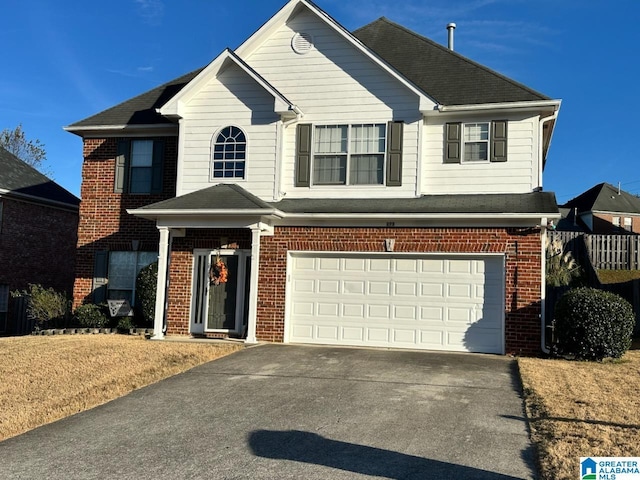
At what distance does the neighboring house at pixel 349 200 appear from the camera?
12578 mm

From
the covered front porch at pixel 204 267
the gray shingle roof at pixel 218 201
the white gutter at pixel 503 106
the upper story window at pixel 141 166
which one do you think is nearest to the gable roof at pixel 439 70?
the white gutter at pixel 503 106

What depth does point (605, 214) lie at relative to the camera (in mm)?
46375

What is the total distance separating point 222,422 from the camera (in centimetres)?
706

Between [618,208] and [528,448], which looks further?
[618,208]

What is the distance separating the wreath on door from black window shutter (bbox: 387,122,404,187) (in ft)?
14.3

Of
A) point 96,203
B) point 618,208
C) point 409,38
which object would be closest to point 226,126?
point 96,203

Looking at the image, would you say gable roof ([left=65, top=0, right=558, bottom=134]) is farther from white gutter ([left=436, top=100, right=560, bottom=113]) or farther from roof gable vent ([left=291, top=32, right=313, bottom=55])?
roof gable vent ([left=291, top=32, right=313, bottom=55])

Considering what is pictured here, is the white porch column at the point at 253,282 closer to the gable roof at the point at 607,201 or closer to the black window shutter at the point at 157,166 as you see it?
the black window shutter at the point at 157,166

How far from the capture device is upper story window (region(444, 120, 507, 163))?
13523mm

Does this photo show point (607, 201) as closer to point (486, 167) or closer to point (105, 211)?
point (486, 167)

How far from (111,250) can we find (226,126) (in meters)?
4.78

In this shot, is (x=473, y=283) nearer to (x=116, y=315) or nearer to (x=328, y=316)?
(x=328, y=316)

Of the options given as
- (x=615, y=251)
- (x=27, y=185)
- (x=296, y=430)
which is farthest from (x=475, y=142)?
(x=27, y=185)

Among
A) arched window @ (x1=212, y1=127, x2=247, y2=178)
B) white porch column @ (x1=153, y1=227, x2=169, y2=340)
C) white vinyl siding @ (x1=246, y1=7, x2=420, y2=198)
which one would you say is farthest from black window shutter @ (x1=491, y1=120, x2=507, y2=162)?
white porch column @ (x1=153, y1=227, x2=169, y2=340)
